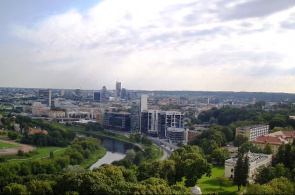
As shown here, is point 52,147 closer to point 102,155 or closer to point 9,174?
point 102,155

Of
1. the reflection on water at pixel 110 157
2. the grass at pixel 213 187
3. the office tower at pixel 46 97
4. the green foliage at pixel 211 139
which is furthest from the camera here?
the office tower at pixel 46 97

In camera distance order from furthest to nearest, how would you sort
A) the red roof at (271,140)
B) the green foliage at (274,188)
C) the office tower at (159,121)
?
the office tower at (159,121) < the red roof at (271,140) < the green foliage at (274,188)

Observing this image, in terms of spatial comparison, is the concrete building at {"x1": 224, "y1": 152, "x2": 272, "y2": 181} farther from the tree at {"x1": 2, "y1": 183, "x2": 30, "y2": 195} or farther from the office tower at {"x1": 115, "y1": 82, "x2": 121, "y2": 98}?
the office tower at {"x1": 115, "y1": 82, "x2": 121, "y2": 98}

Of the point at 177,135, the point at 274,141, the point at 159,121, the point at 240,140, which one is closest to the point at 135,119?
the point at 159,121

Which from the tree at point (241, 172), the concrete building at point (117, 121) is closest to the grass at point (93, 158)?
the tree at point (241, 172)

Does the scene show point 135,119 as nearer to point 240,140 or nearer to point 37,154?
point 37,154

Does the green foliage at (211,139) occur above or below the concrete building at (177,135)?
above

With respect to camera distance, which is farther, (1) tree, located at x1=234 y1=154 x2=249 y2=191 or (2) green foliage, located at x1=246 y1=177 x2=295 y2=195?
(1) tree, located at x1=234 y1=154 x2=249 y2=191

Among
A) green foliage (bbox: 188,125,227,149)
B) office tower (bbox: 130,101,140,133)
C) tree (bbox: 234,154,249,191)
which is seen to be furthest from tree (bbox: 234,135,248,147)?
office tower (bbox: 130,101,140,133)

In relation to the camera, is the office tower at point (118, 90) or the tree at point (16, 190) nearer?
the tree at point (16, 190)

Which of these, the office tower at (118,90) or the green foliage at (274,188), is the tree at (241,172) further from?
the office tower at (118,90)
